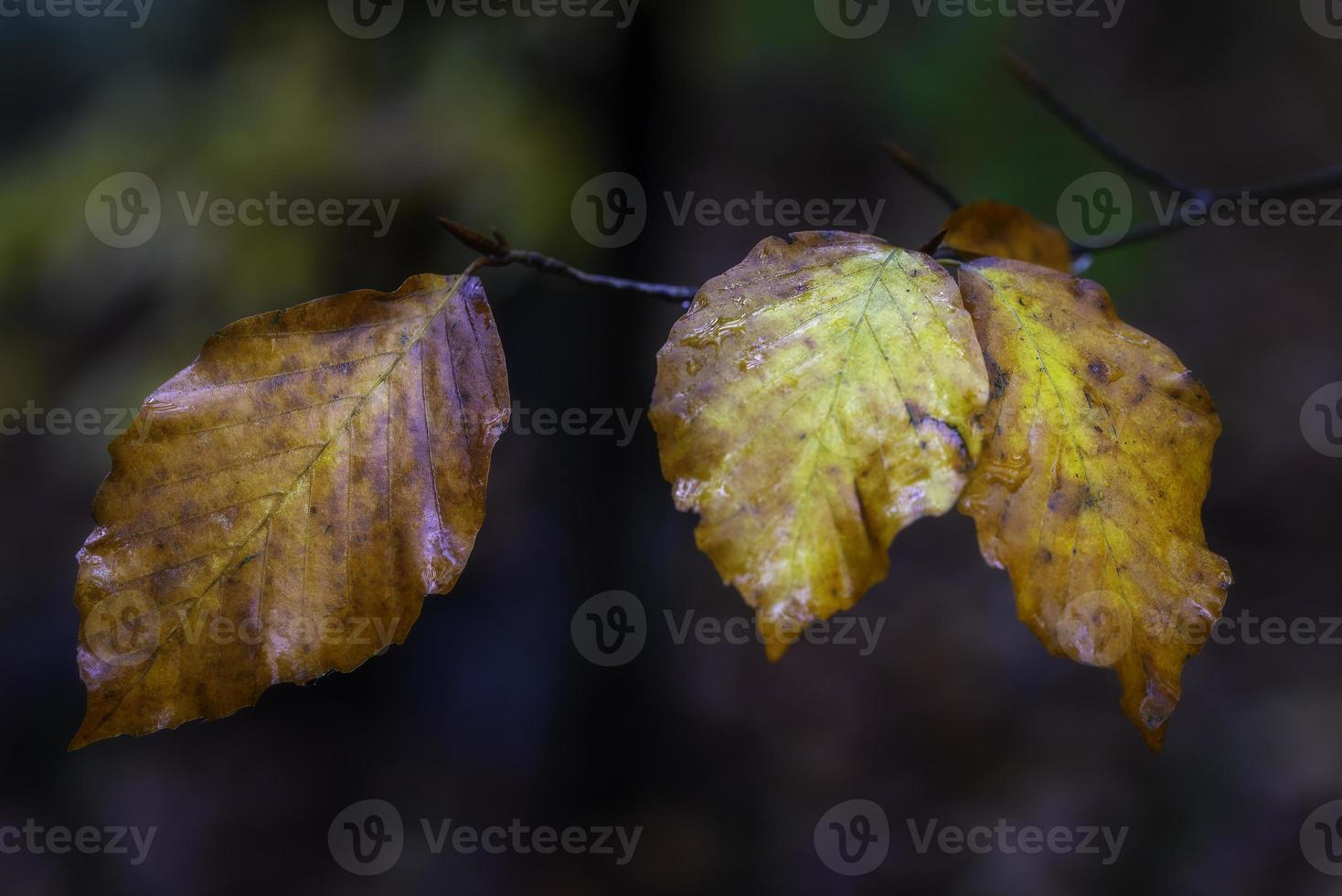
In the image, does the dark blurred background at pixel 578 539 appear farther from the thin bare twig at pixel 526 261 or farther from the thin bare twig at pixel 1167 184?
the thin bare twig at pixel 526 261

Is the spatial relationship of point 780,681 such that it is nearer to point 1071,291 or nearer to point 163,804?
point 163,804

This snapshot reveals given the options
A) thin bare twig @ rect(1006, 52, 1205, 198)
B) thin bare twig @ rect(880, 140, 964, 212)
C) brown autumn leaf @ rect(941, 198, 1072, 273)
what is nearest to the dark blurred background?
thin bare twig @ rect(1006, 52, 1205, 198)

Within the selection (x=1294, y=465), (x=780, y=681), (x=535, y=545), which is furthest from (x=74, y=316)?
(x=1294, y=465)

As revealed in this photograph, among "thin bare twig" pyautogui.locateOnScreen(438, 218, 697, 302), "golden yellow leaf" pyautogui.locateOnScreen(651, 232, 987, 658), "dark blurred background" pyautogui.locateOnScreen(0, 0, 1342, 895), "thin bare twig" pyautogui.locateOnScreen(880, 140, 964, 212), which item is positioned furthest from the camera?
"dark blurred background" pyautogui.locateOnScreen(0, 0, 1342, 895)

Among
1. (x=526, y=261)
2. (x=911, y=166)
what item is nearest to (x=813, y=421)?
(x=526, y=261)

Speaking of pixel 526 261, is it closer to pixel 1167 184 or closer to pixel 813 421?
pixel 813 421

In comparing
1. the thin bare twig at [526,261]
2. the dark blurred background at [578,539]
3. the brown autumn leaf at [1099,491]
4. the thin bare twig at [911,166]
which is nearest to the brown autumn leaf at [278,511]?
the thin bare twig at [526,261]

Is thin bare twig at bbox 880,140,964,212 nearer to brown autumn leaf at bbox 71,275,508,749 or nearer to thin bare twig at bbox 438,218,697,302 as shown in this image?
thin bare twig at bbox 438,218,697,302
